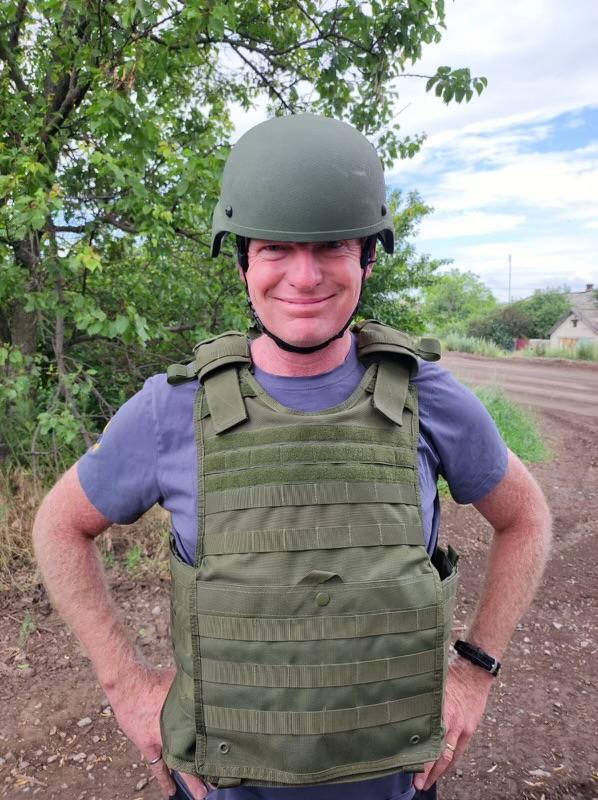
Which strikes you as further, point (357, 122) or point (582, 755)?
point (357, 122)

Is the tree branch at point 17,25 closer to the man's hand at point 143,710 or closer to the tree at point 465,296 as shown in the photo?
the man's hand at point 143,710

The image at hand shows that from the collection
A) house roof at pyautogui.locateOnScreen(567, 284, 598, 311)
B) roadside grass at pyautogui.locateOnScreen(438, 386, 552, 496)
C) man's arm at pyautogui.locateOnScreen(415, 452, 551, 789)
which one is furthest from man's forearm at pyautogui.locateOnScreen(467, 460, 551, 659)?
house roof at pyautogui.locateOnScreen(567, 284, 598, 311)

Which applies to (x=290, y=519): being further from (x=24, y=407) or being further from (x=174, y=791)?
(x=24, y=407)

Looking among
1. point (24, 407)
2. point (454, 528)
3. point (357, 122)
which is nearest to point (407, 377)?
point (24, 407)

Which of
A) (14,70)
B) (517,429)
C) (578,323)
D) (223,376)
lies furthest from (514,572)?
(578,323)

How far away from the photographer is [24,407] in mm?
3766

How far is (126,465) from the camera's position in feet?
4.62

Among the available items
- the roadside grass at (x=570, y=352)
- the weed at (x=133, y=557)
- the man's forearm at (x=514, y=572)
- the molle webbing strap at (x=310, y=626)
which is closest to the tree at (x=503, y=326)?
the roadside grass at (x=570, y=352)

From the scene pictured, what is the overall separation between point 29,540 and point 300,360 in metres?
3.29

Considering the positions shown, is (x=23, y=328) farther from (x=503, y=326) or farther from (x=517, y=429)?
(x=503, y=326)

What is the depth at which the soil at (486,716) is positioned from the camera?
2.60 m

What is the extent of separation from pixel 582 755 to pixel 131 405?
2.65 metres

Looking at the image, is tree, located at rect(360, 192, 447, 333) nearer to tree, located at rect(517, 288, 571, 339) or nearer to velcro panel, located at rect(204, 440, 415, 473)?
velcro panel, located at rect(204, 440, 415, 473)

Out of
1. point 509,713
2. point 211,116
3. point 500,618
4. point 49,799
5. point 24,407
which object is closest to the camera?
point 500,618
